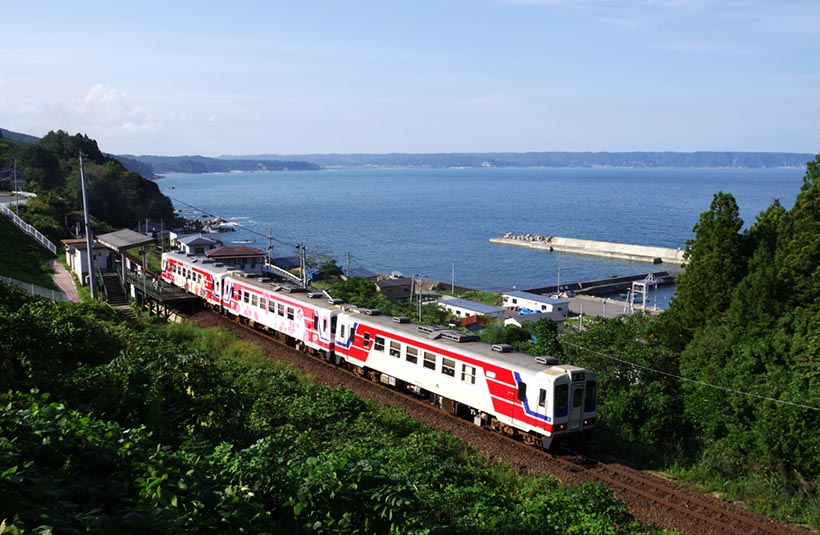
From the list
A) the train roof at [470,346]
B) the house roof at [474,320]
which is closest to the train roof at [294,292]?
the train roof at [470,346]

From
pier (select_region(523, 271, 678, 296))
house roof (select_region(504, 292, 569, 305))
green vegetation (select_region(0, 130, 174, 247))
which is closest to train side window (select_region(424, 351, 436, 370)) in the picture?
house roof (select_region(504, 292, 569, 305))

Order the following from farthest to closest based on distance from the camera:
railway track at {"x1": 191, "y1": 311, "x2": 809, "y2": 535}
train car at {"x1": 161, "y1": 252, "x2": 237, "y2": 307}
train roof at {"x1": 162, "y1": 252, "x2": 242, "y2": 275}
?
train roof at {"x1": 162, "y1": 252, "x2": 242, "y2": 275}
train car at {"x1": 161, "y1": 252, "x2": 237, "y2": 307}
railway track at {"x1": 191, "y1": 311, "x2": 809, "y2": 535}

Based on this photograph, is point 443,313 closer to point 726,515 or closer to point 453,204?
point 726,515

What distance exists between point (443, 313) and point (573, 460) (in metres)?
27.6

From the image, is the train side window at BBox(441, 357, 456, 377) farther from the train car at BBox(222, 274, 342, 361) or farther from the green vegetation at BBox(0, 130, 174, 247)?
the green vegetation at BBox(0, 130, 174, 247)

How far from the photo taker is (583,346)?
18953mm

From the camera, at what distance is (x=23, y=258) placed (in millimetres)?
33156

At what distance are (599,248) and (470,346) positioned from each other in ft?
257

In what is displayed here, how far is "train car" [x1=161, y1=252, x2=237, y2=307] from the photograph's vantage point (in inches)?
1061

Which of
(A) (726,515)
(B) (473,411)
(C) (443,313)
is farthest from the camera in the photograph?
(C) (443,313)

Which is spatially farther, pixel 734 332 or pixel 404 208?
pixel 404 208

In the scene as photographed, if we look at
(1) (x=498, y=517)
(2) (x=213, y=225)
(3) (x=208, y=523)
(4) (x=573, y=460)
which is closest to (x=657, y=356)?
(4) (x=573, y=460)

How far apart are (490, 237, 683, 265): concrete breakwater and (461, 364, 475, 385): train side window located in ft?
238

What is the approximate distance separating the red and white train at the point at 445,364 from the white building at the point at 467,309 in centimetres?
2170
